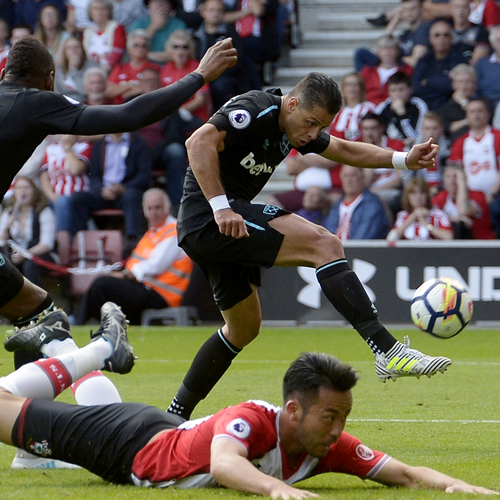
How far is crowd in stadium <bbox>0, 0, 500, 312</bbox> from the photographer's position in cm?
1300

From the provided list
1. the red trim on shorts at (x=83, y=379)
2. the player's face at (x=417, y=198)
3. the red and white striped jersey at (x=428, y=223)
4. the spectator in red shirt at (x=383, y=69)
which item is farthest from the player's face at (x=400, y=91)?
the red trim on shorts at (x=83, y=379)

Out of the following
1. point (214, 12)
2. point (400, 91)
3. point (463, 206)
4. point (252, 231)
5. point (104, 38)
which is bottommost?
point (463, 206)

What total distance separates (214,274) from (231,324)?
311mm

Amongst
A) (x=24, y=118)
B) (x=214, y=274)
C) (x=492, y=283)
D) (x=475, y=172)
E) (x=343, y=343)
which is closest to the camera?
(x=24, y=118)

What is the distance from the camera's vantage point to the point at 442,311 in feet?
19.4

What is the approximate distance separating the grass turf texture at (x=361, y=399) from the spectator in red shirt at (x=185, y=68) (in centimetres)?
369

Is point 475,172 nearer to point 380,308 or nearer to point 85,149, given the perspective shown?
point 380,308

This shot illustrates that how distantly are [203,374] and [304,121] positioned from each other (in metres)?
1.54

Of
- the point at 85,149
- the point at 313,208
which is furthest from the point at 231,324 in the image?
the point at 85,149

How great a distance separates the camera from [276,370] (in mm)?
8812

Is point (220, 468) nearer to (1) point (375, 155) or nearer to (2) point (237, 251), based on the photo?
(2) point (237, 251)

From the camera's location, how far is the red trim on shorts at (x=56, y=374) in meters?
4.45

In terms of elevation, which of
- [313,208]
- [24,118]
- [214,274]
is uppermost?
[24,118]

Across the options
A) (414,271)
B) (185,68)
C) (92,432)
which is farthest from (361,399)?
(185,68)
